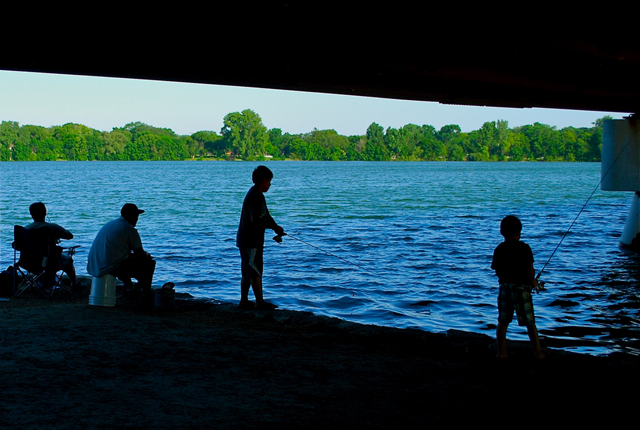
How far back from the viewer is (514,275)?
6668mm

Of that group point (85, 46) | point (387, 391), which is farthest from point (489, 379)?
point (85, 46)

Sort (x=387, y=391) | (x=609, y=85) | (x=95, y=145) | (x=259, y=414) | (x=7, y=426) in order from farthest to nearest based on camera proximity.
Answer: (x=95, y=145)
(x=609, y=85)
(x=387, y=391)
(x=259, y=414)
(x=7, y=426)

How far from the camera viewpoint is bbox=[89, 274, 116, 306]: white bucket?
9.12 meters

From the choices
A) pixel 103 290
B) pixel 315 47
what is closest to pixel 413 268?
pixel 315 47

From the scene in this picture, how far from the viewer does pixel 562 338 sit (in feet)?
32.2

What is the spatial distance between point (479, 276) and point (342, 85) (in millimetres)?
5630

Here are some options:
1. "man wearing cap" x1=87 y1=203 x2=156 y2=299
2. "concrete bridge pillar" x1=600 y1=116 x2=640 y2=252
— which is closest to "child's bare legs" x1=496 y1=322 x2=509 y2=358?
"man wearing cap" x1=87 y1=203 x2=156 y2=299

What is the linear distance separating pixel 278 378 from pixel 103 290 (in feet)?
13.1

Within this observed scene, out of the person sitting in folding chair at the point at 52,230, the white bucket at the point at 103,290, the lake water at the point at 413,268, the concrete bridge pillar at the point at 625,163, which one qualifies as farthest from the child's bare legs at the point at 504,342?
the concrete bridge pillar at the point at 625,163

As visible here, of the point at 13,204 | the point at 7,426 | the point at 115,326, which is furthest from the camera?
the point at 13,204

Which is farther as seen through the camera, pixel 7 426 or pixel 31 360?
pixel 31 360

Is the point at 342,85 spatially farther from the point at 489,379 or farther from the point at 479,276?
the point at 489,379

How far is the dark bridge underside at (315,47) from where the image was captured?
9.02 meters

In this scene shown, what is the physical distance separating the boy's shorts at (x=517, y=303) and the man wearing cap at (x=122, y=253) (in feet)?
15.6
